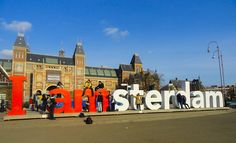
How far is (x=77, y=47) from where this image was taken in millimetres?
94000

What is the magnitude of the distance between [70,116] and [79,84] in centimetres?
7936

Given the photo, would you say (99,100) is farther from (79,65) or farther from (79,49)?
(79,49)

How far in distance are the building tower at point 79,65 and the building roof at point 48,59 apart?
106 inches

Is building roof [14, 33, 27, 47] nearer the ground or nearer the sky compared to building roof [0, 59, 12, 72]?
nearer the sky

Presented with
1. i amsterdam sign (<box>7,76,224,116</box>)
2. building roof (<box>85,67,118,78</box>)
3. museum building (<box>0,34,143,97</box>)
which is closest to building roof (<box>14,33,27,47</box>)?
museum building (<box>0,34,143,97</box>)

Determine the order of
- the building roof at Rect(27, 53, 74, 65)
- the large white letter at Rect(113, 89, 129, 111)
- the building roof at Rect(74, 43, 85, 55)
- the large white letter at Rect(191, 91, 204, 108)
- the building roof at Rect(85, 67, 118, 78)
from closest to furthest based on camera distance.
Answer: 1. the large white letter at Rect(113, 89, 129, 111)
2. the large white letter at Rect(191, 91, 204, 108)
3. the building roof at Rect(27, 53, 74, 65)
4. the building roof at Rect(74, 43, 85, 55)
5. the building roof at Rect(85, 67, 118, 78)

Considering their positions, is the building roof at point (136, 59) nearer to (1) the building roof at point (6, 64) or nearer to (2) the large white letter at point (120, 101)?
(1) the building roof at point (6, 64)

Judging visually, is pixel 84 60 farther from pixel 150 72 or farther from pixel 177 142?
pixel 177 142

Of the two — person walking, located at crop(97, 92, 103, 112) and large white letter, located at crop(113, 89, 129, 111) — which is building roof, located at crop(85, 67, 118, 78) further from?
person walking, located at crop(97, 92, 103, 112)

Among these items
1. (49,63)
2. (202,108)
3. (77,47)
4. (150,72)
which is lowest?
(202,108)

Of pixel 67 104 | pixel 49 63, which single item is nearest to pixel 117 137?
pixel 67 104

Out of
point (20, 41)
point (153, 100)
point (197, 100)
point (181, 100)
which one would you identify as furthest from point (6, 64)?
point (197, 100)

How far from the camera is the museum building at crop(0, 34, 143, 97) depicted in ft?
262

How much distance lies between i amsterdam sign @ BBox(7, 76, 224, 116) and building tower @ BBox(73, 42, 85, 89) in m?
73.4
